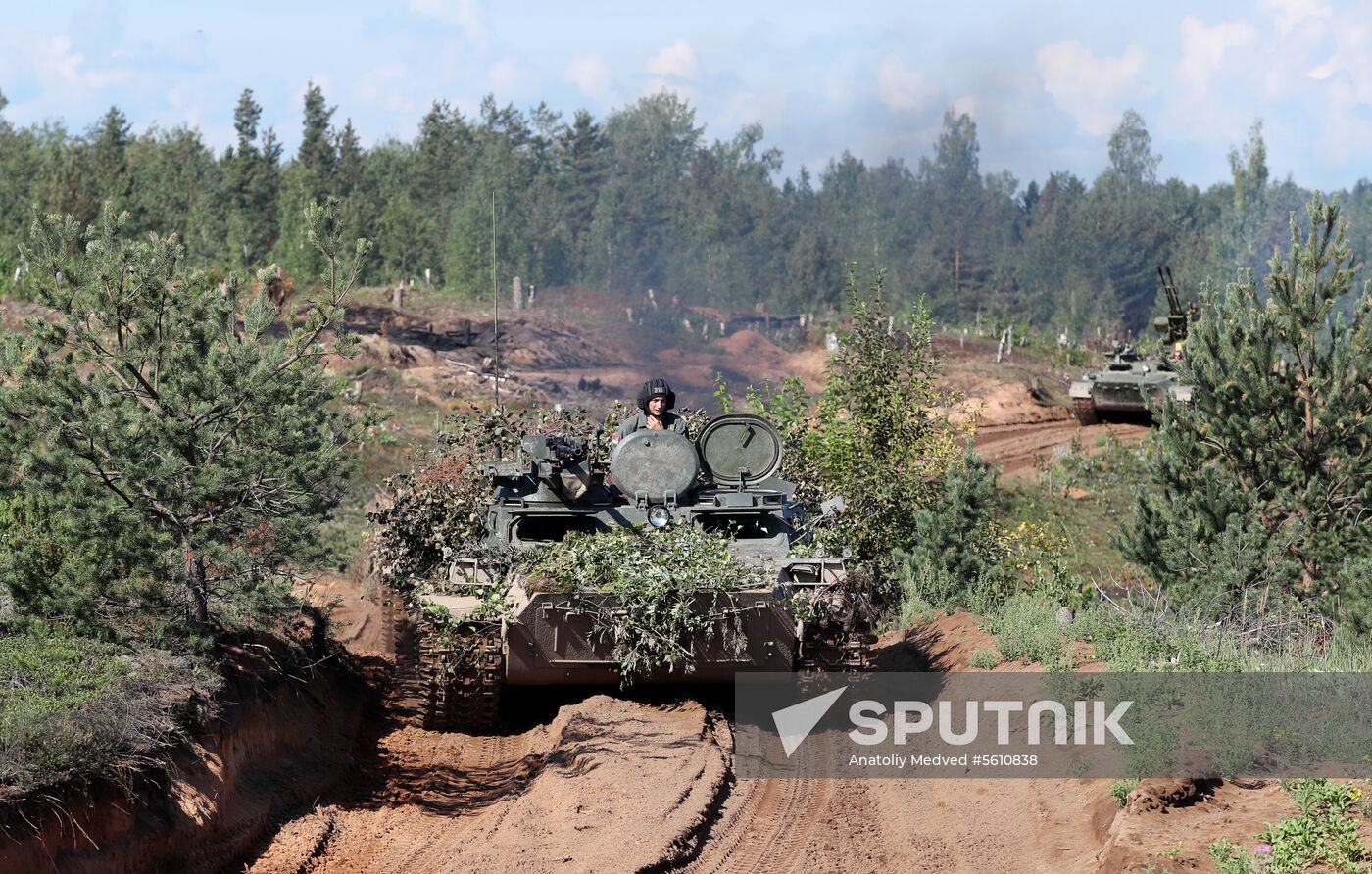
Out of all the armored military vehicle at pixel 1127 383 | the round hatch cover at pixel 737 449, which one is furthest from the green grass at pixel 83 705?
the armored military vehicle at pixel 1127 383

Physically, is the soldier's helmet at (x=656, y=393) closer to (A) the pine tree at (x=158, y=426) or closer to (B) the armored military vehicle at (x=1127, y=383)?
(A) the pine tree at (x=158, y=426)

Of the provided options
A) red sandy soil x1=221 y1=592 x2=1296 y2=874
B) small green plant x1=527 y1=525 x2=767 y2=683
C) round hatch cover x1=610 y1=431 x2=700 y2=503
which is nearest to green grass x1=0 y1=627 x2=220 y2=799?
red sandy soil x1=221 y1=592 x2=1296 y2=874

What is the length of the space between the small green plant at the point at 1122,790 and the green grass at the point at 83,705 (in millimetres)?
5657

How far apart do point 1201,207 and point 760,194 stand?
24.5 m

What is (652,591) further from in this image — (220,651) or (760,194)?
(760,194)

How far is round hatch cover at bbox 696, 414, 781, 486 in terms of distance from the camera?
43.7 feet

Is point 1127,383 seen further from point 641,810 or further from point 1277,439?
point 641,810

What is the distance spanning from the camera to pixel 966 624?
15.2 meters

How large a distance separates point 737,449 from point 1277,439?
21.8 ft

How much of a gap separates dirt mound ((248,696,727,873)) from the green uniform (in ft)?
9.44

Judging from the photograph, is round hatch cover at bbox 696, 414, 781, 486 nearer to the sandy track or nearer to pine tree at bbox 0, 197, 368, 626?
pine tree at bbox 0, 197, 368, 626

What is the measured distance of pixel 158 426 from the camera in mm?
10445

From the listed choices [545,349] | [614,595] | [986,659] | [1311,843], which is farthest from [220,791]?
[545,349]

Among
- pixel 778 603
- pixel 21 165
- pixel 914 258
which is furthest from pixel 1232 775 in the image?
pixel 914 258
